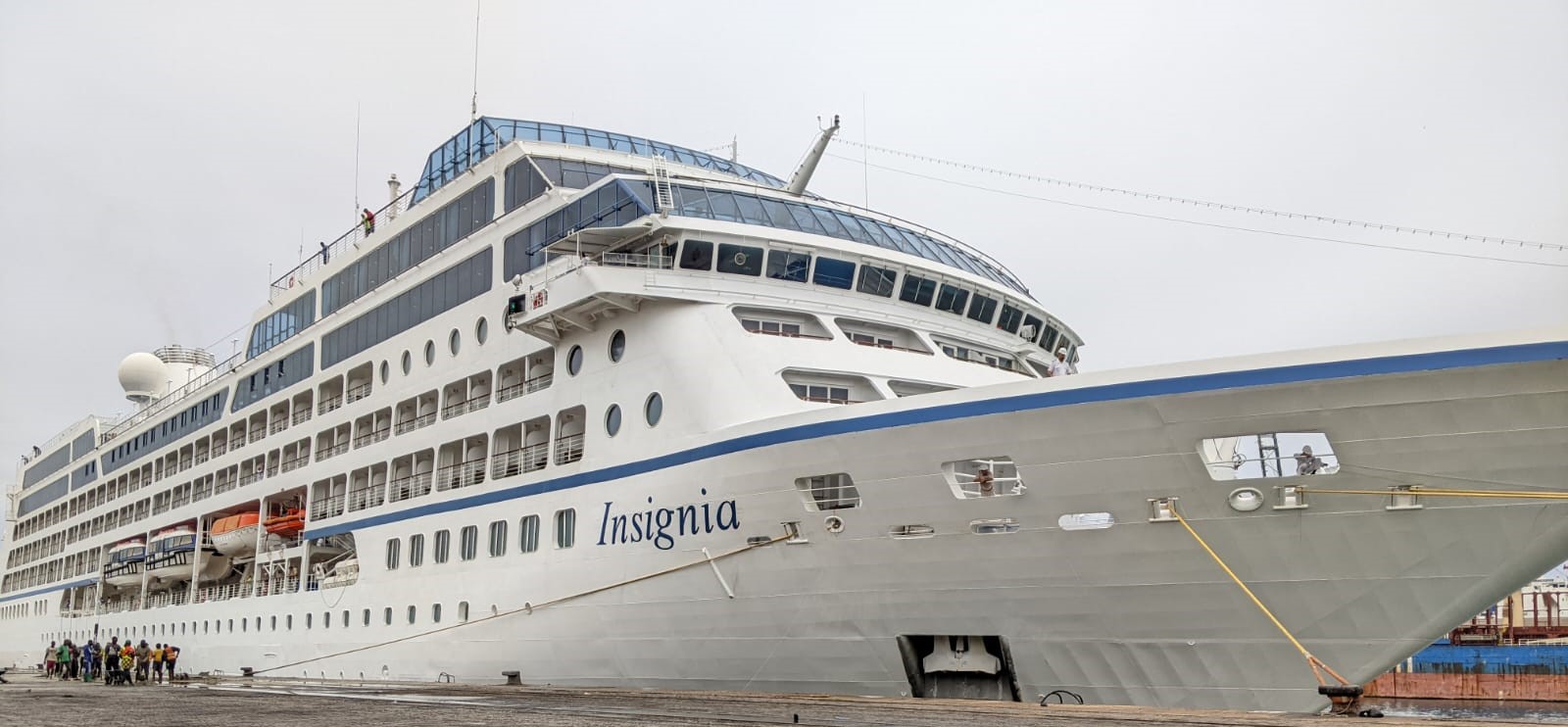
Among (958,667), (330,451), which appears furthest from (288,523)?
(958,667)

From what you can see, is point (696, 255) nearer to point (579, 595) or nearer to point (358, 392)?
point (579, 595)

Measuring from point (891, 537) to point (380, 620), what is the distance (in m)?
14.5

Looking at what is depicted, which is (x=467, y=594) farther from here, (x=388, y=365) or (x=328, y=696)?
(x=388, y=365)

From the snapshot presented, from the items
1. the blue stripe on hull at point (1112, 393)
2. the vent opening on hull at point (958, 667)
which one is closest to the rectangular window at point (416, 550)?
the blue stripe on hull at point (1112, 393)

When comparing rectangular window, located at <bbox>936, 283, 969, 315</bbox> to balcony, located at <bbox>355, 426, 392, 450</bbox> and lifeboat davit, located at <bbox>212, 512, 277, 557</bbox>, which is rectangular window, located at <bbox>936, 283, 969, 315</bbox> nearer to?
balcony, located at <bbox>355, 426, 392, 450</bbox>

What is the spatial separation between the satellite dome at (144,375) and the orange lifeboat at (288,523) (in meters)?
29.5

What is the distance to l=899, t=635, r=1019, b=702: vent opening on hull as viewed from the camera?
1417cm

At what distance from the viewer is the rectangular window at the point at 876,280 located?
19812 mm

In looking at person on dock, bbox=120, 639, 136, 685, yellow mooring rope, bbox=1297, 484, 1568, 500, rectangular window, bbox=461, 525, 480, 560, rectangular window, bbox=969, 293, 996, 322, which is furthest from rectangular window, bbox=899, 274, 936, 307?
person on dock, bbox=120, 639, 136, 685

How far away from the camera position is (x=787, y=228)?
19.7 metres

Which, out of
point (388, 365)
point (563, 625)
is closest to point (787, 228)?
point (563, 625)

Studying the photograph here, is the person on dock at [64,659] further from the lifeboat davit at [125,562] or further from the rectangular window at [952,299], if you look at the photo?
the rectangular window at [952,299]

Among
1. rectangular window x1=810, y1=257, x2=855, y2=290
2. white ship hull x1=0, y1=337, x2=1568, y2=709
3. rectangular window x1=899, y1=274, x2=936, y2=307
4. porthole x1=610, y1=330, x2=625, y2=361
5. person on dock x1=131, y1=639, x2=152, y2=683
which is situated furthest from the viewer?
person on dock x1=131, y1=639, x2=152, y2=683

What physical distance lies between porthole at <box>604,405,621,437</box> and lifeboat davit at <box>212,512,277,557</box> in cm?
1744
